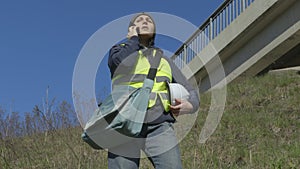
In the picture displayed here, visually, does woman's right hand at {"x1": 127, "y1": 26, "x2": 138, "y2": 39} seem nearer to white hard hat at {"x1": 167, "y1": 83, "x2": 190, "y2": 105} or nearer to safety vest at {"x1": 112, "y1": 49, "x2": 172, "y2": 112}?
safety vest at {"x1": 112, "y1": 49, "x2": 172, "y2": 112}

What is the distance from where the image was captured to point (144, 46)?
238 centimetres

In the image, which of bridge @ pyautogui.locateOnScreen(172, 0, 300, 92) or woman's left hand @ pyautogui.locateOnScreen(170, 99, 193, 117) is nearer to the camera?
woman's left hand @ pyautogui.locateOnScreen(170, 99, 193, 117)

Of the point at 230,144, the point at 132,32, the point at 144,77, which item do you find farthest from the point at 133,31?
the point at 230,144

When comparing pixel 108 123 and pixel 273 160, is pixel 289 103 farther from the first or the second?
pixel 108 123

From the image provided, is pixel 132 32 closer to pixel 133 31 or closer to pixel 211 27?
pixel 133 31

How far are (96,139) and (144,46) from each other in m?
0.56

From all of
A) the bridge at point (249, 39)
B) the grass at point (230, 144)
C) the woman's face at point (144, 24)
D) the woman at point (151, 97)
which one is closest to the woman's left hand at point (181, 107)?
the woman at point (151, 97)

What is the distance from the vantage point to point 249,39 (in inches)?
483

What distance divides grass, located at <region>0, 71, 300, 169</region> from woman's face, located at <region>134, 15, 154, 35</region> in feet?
5.19

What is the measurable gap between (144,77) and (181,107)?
0.24 m

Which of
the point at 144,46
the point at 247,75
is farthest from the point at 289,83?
the point at 144,46

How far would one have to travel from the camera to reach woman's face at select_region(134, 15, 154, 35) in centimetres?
236

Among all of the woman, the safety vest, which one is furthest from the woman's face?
the safety vest

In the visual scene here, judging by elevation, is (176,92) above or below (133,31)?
below
